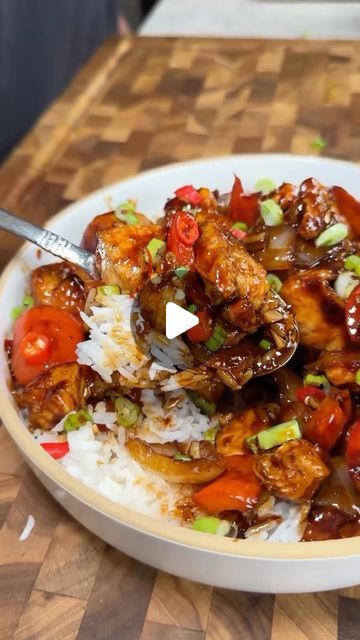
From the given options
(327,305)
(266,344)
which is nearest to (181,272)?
(266,344)

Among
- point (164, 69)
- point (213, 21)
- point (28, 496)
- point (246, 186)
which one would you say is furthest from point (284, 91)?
point (28, 496)

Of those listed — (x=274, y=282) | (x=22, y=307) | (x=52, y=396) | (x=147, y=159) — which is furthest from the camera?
(x=147, y=159)

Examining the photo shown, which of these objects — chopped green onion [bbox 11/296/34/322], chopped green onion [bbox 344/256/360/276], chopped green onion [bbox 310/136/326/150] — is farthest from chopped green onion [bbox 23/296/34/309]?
chopped green onion [bbox 310/136/326/150]

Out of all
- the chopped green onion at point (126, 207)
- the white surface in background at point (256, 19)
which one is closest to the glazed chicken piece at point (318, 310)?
the chopped green onion at point (126, 207)

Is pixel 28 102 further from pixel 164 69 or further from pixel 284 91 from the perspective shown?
pixel 284 91

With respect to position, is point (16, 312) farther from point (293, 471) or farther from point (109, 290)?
point (293, 471)

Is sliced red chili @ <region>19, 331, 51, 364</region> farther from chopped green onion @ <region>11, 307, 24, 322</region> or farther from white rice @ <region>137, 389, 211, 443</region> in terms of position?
white rice @ <region>137, 389, 211, 443</region>

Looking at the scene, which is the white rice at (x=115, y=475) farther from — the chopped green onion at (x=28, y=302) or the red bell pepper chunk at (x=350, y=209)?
the red bell pepper chunk at (x=350, y=209)
